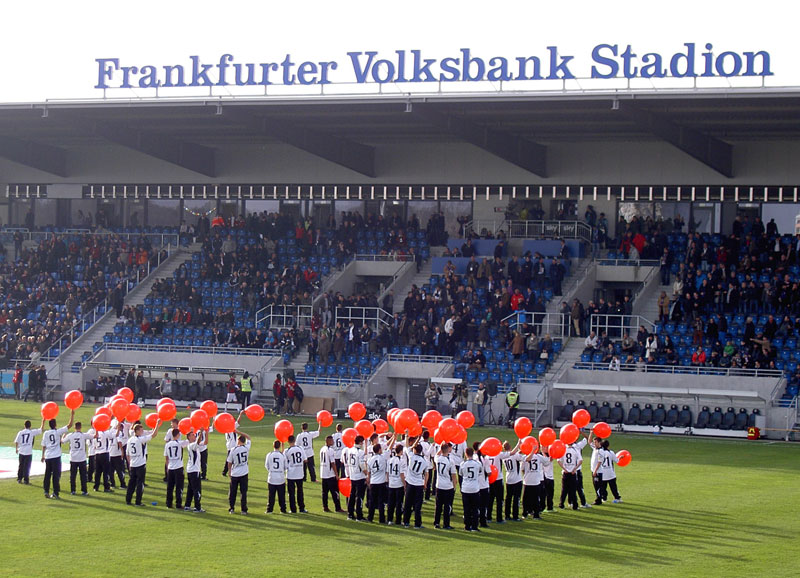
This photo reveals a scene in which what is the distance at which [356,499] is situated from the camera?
18.4 meters

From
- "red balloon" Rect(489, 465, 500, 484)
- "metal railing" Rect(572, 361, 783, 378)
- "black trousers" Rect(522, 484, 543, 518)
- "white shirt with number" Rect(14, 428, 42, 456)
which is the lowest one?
"black trousers" Rect(522, 484, 543, 518)

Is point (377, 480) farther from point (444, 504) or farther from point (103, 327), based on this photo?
point (103, 327)

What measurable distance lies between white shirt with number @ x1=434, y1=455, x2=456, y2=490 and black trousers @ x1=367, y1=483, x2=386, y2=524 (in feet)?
3.67

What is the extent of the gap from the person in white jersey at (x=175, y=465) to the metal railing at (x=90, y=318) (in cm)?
2451

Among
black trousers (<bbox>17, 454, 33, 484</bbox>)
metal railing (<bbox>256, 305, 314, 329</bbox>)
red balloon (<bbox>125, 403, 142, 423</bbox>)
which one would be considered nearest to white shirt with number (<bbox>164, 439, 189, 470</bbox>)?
red balloon (<bbox>125, 403, 142, 423</bbox>)

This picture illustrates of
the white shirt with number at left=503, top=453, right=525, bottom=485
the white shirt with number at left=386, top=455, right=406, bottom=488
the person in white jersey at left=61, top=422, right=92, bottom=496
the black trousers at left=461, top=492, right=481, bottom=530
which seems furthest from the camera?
the person in white jersey at left=61, top=422, right=92, bottom=496

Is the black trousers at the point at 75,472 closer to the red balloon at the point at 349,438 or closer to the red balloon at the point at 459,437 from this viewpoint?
the red balloon at the point at 349,438

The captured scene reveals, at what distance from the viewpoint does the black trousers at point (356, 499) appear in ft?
60.1

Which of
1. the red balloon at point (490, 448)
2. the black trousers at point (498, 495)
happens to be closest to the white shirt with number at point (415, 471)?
the red balloon at point (490, 448)

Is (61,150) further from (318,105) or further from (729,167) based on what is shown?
(729,167)

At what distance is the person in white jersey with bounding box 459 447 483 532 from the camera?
57.2 feet

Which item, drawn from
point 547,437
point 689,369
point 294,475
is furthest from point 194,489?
point 689,369

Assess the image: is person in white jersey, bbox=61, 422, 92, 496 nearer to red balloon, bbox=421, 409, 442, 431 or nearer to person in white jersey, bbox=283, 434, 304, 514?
person in white jersey, bbox=283, 434, 304, 514

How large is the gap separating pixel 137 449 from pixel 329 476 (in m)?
3.12
